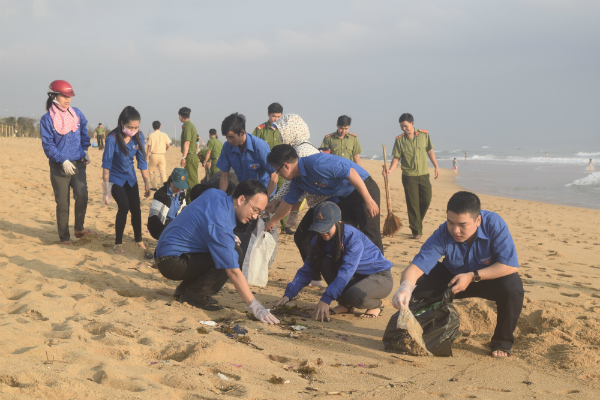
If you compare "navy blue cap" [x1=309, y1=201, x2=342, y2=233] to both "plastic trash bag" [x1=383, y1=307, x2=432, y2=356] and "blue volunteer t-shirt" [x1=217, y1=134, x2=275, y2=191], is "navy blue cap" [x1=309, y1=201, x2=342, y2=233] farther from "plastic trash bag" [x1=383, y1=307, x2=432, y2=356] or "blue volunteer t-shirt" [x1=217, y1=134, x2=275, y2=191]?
"blue volunteer t-shirt" [x1=217, y1=134, x2=275, y2=191]

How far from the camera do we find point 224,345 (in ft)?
9.01

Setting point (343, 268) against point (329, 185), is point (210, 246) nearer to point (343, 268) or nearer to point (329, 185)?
point (343, 268)

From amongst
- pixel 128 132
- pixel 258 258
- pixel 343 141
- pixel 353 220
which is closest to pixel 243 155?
pixel 258 258

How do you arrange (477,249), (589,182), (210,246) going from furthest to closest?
(589,182), (210,246), (477,249)

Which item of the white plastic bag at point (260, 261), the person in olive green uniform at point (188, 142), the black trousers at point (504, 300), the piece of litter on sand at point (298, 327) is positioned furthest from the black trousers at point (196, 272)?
the person in olive green uniform at point (188, 142)

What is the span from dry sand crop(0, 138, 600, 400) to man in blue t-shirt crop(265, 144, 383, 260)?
2.34ft

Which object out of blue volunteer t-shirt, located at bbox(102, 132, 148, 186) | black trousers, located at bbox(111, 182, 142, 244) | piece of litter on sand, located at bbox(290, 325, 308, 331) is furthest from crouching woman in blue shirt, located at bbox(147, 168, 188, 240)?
piece of litter on sand, located at bbox(290, 325, 308, 331)

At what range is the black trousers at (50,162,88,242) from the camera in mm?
5379

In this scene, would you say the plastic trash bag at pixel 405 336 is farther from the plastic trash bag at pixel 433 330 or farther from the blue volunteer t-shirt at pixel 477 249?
the blue volunteer t-shirt at pixel 477 249

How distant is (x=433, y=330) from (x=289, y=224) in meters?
4.09

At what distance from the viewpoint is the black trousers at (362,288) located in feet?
12.2

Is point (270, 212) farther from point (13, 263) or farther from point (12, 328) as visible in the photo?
point (12, 328)

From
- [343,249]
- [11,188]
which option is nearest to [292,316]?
[343,249]

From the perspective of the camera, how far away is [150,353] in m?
2.61
